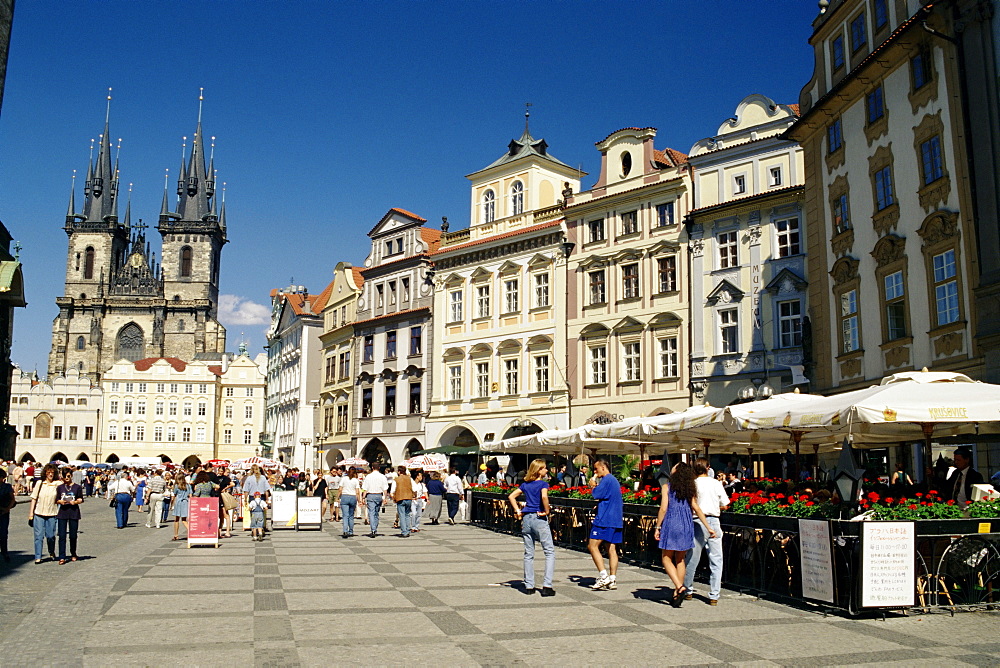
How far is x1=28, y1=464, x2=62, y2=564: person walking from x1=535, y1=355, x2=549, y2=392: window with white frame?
26.9m

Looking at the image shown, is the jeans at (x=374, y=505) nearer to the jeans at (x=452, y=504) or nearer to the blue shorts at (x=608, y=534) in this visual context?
the jeans at (x=452, y=504)

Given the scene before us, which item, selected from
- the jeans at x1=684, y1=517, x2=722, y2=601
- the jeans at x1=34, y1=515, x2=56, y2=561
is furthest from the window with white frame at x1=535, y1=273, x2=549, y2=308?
the jeans at x1=684, y1=517, x2=722, y2=601

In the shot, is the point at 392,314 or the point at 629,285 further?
the point at 392,314

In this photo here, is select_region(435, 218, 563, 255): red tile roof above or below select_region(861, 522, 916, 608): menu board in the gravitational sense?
above

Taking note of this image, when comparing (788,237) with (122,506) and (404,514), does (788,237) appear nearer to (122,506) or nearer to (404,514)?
(404,514)

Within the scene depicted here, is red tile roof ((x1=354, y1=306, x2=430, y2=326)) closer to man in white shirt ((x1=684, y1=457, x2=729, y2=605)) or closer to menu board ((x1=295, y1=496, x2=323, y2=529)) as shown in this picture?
menu board ((x1=295, y1=496, x2=323, y2=529))

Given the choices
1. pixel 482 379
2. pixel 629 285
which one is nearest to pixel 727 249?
pixel 629 285

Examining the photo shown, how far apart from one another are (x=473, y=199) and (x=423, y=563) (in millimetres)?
32489

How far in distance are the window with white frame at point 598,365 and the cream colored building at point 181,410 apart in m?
76.8

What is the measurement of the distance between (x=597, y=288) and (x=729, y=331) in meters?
7.07

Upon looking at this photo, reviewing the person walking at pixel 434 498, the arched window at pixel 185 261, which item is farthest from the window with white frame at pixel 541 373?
the arched window at pixel 185 261

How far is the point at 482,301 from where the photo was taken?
45688mm

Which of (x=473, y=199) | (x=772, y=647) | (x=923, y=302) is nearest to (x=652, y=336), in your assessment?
(x=473, y=199)

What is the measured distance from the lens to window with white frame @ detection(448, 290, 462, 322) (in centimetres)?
4694
